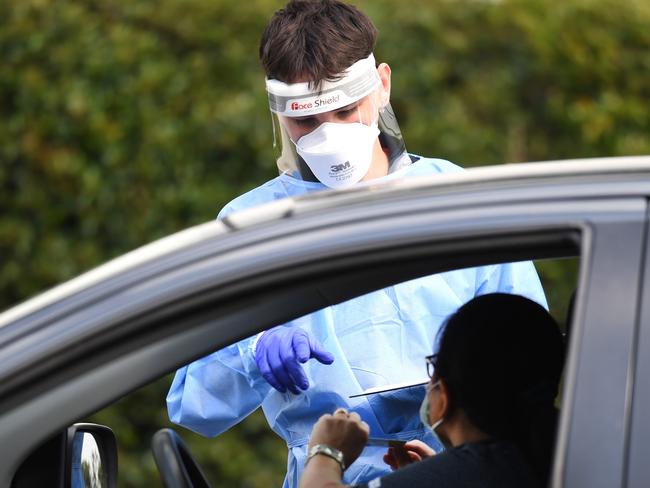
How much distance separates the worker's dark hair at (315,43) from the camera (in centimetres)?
338

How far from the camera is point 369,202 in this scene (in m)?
2.03

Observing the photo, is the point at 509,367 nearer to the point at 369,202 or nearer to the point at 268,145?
the point at 369,202

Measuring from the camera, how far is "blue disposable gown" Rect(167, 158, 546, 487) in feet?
9.67

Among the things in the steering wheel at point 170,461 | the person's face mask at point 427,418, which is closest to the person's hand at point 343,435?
the person's face mask at point 427,418

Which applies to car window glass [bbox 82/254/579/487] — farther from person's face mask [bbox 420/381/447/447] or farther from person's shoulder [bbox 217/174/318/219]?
person's face mask [bbox 420/381/447/447]

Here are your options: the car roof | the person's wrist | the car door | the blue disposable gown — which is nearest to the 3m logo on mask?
the blue disposable gown

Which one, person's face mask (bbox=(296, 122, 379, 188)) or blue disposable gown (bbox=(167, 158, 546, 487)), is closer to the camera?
blue disposable gown (bbox=(167, 158, 546, 487))

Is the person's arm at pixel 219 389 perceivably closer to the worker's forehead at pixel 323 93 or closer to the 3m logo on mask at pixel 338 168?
the 3m logo on mask at pixel 338 168

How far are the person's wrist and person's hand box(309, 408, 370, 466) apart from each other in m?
0.02

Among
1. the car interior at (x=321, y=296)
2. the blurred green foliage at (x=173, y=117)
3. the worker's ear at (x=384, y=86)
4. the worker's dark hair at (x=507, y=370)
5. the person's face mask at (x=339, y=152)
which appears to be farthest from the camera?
the blurred green foliage at (x=173, y=117)

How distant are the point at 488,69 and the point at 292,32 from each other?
3148 millimetres

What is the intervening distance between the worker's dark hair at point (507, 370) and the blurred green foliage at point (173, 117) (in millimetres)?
3658

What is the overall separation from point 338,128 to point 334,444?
1.12 m

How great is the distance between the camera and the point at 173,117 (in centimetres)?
614
